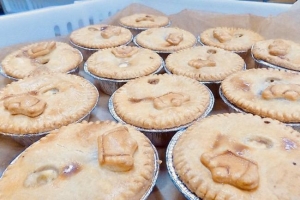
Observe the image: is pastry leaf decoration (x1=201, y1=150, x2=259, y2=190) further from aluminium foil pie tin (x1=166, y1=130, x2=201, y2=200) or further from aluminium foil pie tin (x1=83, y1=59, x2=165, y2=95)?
aluminium foil pie tin (x1=83, y1=59, x2=165, y2=95)

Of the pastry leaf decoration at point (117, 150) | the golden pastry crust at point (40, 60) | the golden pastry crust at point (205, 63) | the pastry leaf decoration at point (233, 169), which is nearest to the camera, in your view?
the pastry leaf decoration at point (233, 169)

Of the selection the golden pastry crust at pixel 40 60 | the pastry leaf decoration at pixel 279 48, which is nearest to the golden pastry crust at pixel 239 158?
the pastry leaf decoration at pixel 279 48

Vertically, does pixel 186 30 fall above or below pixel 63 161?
below

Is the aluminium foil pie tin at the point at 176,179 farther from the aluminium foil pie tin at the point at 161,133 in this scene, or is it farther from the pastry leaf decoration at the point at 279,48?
the pastry leaf decoration at the point at 279,48

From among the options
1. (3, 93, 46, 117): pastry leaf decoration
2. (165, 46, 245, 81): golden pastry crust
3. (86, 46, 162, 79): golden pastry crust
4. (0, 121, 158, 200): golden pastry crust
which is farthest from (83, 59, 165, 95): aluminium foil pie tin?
(0, 121, 158, 200): golden pastry crust

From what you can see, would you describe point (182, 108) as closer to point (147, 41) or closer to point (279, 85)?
point (279, 85)

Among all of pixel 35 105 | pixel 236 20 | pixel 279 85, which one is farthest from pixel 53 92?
pixel 236 20
